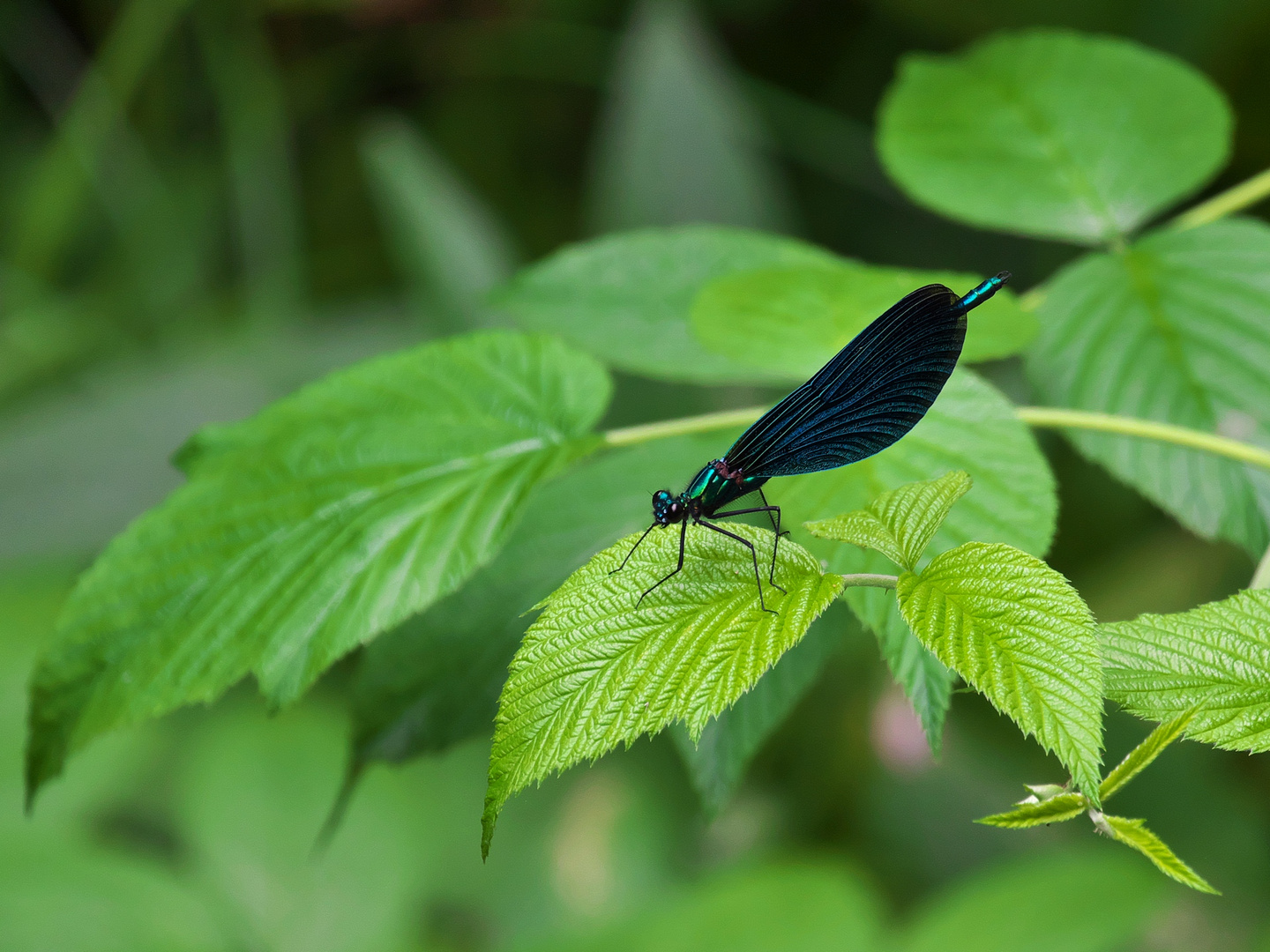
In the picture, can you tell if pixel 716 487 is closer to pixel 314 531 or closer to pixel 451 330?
pixel 314 531

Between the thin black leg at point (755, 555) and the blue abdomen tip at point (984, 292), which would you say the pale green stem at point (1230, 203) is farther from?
the thin black leg at point (755, 555)

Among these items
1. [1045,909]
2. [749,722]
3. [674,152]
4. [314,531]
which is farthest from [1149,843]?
[674,152]

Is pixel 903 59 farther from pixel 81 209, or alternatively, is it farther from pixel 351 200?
pixel 81 209

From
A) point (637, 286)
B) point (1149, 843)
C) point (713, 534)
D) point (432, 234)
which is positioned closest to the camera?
point (1149, 843)

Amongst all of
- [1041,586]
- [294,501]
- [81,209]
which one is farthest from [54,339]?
[1041,586]

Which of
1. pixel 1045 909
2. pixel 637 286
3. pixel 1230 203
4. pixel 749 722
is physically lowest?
pixel 1045 909

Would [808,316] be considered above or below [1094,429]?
above

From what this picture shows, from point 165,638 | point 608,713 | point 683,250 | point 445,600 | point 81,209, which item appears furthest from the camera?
point 81,209
